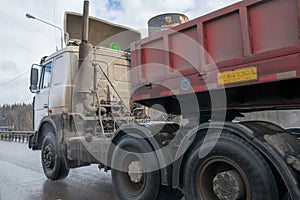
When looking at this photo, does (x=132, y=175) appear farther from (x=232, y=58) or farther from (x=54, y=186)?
(x=54, y=186)

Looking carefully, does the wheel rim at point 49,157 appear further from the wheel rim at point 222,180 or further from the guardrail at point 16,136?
the guardrail at point 16,136

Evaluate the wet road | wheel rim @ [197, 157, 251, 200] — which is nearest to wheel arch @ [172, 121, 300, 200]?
wheel rim @ [197, 157, 251, 200]

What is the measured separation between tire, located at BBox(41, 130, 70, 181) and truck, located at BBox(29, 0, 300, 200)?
11.4 inches

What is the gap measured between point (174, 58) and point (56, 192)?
343 centimetres

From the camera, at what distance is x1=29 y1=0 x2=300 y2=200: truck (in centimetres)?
234

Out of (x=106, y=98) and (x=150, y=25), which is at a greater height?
(x=150, y=25)

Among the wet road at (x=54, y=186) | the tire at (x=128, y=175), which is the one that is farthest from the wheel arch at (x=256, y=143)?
the wet road at (x=54, y=186)

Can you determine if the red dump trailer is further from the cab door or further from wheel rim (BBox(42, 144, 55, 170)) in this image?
the cab door

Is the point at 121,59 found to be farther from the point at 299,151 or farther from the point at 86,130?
the point at 299,151

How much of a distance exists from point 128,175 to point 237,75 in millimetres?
2156

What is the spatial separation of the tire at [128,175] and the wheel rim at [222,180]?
26.9 inches

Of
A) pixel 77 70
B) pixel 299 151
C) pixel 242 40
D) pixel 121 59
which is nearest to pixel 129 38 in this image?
pixel 121 59

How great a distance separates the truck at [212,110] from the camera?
234 cm

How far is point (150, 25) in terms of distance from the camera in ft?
15.2
